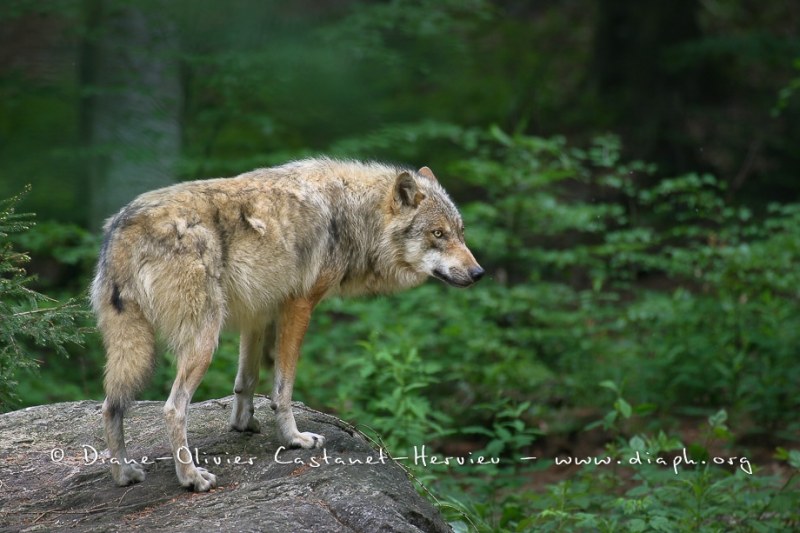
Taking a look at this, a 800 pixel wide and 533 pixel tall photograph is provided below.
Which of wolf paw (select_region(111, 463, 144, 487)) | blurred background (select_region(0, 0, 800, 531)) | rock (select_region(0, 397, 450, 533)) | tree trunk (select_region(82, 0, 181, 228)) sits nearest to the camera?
rock (select_region(0, 397, 450, 533))

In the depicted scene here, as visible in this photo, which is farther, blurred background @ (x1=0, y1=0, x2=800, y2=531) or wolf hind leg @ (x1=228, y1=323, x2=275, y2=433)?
blurred background @ (x1=0, y1=0, x2=800, y2=531)

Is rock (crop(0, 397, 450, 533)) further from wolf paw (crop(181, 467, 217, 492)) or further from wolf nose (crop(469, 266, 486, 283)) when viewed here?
wolf nose (crop(469, 266, 486, 283))

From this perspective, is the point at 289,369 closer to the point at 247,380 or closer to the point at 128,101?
the point at 247,380

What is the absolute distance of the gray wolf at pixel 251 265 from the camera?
4.80 metres

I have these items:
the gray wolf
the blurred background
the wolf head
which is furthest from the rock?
the blurred background

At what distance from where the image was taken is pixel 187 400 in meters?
4.84

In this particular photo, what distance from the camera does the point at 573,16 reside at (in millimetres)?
19375

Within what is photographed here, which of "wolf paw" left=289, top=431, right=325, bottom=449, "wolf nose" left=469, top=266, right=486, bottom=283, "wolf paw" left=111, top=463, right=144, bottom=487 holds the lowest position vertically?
"wolf paw" left=111, top=463, right=144, bottom=487

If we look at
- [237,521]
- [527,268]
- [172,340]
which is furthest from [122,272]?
[527,268]

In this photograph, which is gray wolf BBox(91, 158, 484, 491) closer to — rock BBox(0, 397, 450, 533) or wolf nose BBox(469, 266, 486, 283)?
wolf nose BBox(469, 266, 486, 283)

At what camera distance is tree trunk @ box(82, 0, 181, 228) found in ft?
31.7

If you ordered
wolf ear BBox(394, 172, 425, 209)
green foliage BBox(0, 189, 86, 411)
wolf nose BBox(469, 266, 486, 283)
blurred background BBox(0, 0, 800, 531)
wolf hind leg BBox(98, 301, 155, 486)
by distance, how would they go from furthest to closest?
blurred background BBox(0, 0, 800, 531) → wolf ear BBox(394, 172, 425, 209) → wolf nose BBox(469, 266, 486, 283) → green foliage BBox(0, 189, 86, 411) → wolf hind leg BBox(98, 301, 155, 486)

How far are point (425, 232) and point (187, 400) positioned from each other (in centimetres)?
196

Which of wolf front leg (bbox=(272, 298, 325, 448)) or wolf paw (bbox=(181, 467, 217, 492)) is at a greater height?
wolf front leg (bbox=(272, 298, 325, 448))
